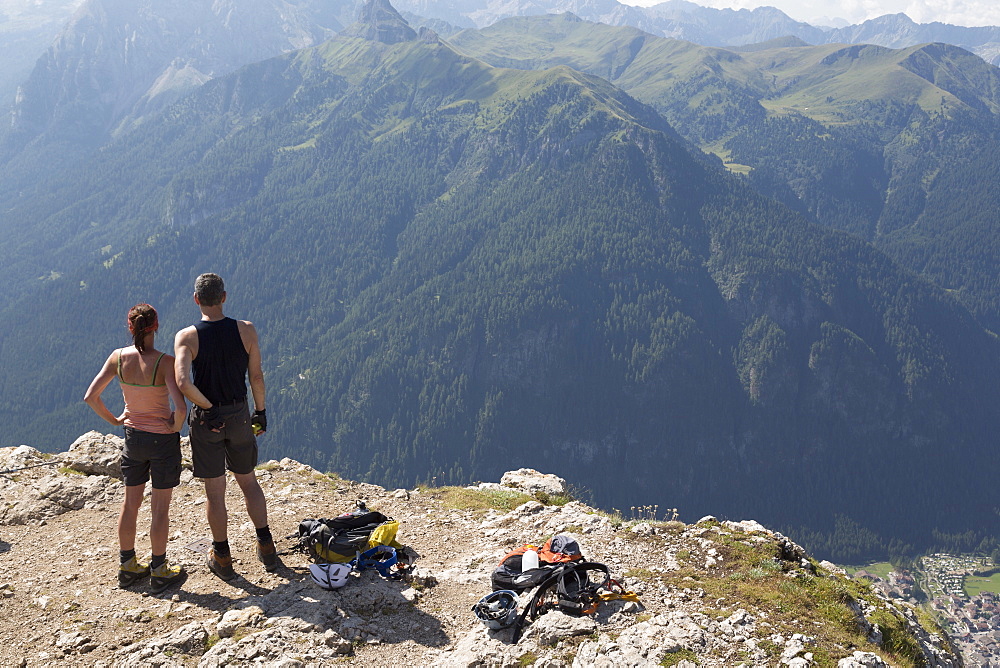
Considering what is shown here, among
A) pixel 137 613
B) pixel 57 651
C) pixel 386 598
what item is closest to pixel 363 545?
pixel 386 598

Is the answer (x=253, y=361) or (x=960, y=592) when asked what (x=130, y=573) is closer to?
(x=253, y=361)

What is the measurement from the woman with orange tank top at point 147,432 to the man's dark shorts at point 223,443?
0.47 metres

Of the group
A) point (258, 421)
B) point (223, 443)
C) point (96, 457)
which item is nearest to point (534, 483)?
point (258, 421)

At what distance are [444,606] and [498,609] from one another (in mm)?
1214

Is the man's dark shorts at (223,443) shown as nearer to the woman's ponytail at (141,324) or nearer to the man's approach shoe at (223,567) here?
the woman's ponytail at (141,324)

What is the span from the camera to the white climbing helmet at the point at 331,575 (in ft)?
32.5

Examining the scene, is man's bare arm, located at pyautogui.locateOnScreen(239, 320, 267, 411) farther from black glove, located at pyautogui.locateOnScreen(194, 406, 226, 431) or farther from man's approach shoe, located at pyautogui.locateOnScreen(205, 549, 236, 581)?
man's approach shoe, located at pyautogui.locateOnScreen(205, 549, 236, 581)

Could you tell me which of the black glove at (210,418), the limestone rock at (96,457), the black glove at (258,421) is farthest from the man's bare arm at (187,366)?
the limestone rock at (96,457)

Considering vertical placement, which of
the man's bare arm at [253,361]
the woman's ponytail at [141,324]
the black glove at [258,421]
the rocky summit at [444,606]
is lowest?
the rocky summit at [444,606]

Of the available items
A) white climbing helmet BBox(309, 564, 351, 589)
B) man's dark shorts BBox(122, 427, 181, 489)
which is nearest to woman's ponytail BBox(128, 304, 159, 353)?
man's dark shorts BBox(122, 427, 181, 489)

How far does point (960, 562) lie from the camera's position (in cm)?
17562

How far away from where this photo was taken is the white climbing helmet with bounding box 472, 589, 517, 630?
9078 mm

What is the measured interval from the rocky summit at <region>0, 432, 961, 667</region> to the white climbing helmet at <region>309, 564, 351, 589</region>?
0.15 metres

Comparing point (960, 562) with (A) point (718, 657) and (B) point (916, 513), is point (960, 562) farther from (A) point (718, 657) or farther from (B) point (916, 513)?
(A) point (718, 657)
